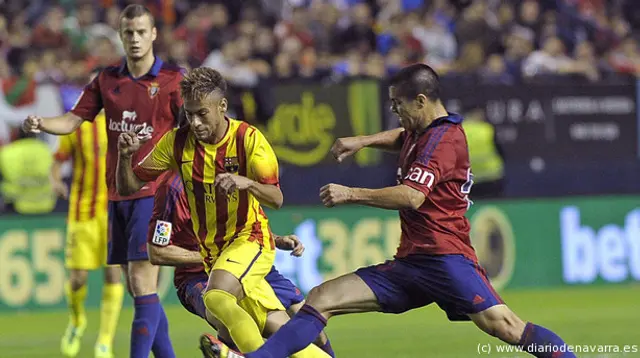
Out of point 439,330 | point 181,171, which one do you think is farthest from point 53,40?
point 181,171

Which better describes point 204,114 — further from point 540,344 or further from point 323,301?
point 540,344

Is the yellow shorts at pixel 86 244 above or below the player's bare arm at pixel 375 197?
below

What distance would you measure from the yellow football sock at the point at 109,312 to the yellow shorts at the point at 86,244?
645mm

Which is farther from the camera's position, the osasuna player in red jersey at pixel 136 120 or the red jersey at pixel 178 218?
the osasuna player in red jersey at pixel 136 120

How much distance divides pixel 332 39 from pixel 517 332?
11449 mm

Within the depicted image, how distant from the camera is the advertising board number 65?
14992mm

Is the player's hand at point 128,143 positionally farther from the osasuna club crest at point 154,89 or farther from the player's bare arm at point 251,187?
the osasuna club crest at point 154,89

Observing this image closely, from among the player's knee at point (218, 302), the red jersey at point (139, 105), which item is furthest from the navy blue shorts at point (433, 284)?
the red jersey at point (139, 105)

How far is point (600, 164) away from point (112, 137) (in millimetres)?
9161

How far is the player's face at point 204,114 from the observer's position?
773cm

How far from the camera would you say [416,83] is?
7.87 meters

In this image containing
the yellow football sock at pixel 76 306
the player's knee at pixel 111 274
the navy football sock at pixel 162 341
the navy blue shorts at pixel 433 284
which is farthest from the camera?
the yellow football sock at pixel 76 306

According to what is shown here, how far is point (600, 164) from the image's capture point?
679 inches

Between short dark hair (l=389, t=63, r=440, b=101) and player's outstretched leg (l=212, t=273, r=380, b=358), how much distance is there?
1.16m
